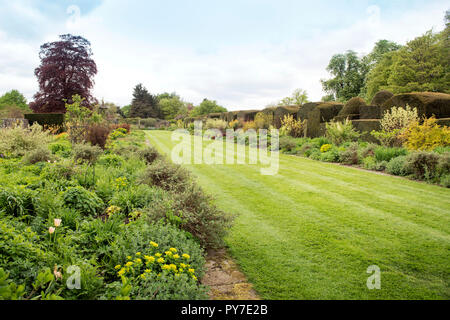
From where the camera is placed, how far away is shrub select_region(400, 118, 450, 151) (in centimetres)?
750

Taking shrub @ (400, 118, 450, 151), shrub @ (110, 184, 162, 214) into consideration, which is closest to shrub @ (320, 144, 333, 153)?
shrub @ (400, 118, 450, 151)

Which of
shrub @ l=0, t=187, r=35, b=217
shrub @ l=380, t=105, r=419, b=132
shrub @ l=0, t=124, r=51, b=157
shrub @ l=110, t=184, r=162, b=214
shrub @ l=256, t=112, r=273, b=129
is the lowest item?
shrub @ l=110, t=184, r=162, b=214

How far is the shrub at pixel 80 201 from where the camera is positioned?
3.25 m

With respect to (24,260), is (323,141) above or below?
above

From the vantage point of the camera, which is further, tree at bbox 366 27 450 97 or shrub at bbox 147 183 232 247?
tree at bbox 366 27 450 97

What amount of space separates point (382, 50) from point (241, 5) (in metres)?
33.0

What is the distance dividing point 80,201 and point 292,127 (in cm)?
1327

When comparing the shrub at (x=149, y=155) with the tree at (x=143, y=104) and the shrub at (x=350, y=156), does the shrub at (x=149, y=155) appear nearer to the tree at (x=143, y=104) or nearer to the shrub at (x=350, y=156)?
the shrub at (x=350, y=156)

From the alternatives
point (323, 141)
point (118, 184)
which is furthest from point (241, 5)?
point (323, 141)

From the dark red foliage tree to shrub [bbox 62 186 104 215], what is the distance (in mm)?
23584

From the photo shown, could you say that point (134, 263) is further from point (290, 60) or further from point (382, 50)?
point (382, 50)

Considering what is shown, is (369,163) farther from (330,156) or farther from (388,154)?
(330,156)

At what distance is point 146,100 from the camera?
56.6m

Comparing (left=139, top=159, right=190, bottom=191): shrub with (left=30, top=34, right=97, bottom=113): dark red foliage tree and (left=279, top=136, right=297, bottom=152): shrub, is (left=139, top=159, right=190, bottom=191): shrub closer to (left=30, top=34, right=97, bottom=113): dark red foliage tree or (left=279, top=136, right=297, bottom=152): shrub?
(left=279, top=136, right=297, bottom=152): shrub
